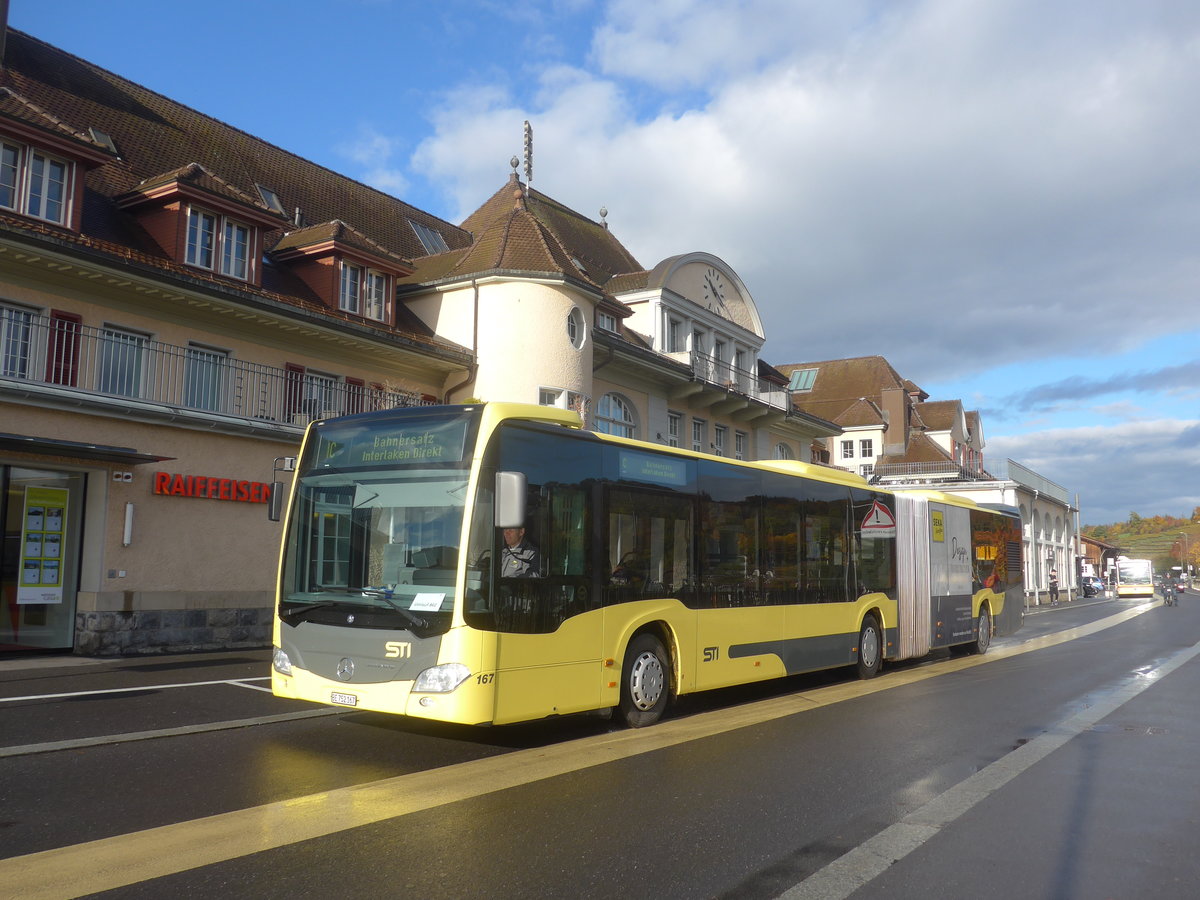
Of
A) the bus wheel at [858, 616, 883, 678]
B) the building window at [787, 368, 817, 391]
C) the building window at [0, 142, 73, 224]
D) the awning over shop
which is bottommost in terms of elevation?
the bus wheel at [858, 616, 883, 678]

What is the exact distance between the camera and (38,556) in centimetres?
1638

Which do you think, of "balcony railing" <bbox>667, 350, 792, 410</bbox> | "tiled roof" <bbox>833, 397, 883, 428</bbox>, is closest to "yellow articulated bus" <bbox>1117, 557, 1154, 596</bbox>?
"tiled roof" <bbox>833, 397, 883, 428</bbox>

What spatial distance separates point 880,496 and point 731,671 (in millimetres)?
5339

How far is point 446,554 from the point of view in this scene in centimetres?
788

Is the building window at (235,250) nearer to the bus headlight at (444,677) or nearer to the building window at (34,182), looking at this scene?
the building window at (34,182)

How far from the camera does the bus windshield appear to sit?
7.92 meters

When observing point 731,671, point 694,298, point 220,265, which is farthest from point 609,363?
point 731,671

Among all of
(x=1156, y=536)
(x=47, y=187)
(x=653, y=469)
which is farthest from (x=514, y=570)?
(x=1156, y=536)

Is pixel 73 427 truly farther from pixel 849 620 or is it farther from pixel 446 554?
pixel 849 620

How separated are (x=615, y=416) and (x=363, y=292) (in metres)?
9.23

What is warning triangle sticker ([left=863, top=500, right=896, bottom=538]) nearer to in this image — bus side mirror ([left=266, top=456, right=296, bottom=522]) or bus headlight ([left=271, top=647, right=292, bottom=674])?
bus side mirror ([left=266, top=456, right=296, bottom=522])

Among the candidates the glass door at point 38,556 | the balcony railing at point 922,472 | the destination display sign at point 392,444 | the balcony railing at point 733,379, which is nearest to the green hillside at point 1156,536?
the balcony railing at point 922,472

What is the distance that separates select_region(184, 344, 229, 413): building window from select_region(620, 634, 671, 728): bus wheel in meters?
12.0

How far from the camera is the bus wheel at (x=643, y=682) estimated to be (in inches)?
372
